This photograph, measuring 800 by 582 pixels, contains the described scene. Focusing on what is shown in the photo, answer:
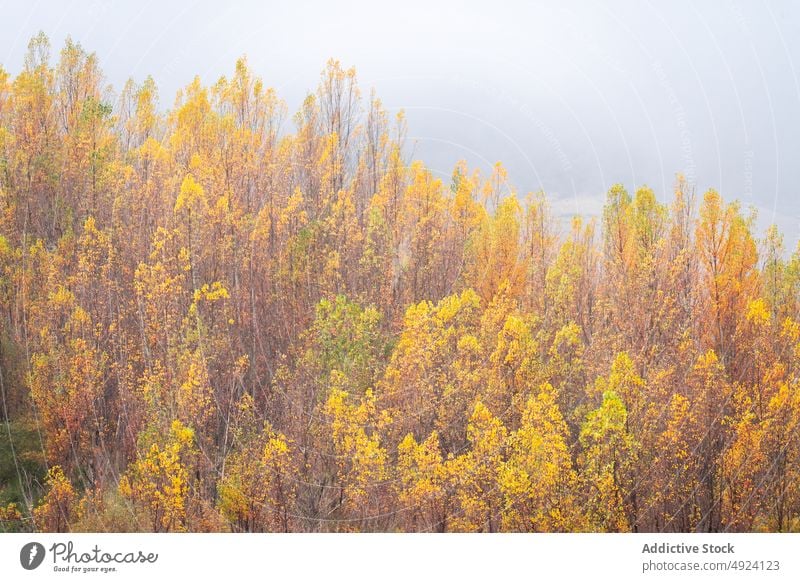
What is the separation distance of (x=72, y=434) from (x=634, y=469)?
950 cm

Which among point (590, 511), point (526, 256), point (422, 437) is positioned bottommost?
point (590, 511)

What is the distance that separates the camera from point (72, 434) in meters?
12.5

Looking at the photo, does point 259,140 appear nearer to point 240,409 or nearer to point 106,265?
point 106,265

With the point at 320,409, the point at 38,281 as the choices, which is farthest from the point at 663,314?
the point at 38,281

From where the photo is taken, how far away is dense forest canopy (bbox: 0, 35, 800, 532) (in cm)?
984

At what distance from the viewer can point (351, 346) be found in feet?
37.2
